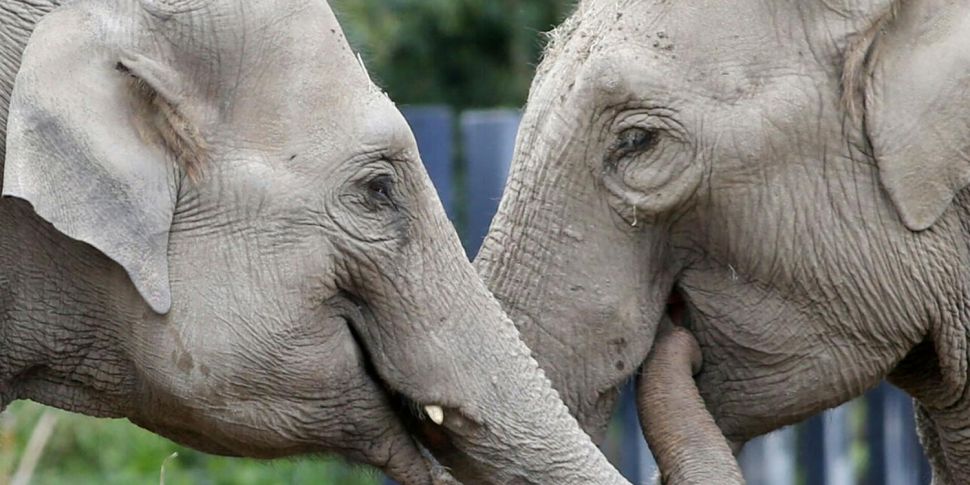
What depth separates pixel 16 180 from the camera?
308cm

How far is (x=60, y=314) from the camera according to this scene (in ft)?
11.0

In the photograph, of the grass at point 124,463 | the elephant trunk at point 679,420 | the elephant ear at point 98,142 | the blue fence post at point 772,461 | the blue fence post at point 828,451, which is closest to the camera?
the elephant ear at point 98,142

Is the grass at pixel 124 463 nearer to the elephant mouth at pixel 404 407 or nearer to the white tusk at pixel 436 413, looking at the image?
the elephant mouth at pixel 404 407

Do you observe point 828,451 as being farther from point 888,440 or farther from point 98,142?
point 98,142

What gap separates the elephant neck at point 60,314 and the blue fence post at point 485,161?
4.39 meters

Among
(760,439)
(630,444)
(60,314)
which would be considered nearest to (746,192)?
(60,314)

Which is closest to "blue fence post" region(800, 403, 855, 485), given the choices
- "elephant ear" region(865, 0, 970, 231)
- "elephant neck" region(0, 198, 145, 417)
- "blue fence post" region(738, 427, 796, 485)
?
"blue fence post" region(738, 427, 796, 485)

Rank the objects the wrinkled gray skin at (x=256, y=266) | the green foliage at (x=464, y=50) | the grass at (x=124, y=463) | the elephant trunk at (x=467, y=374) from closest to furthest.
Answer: the wrinkled gray skin at (x=256, y=266) → the elephant trunk at (x=467, y=374) → the grass at (x=124, y=463) → the green foliage at (x=464, y=50)

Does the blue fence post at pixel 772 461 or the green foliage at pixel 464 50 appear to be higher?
the blue fence post at pixel 772 461

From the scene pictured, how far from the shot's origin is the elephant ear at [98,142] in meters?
3.11

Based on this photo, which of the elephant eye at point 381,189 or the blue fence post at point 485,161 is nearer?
the elephant eye at point 381,189

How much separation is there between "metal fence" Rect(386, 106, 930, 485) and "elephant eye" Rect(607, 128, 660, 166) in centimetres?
351

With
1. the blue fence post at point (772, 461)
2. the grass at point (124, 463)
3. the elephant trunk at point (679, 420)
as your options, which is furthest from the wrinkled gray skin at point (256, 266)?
the blue fence post at point (772, 461)

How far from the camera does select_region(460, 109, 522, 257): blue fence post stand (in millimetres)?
7805
